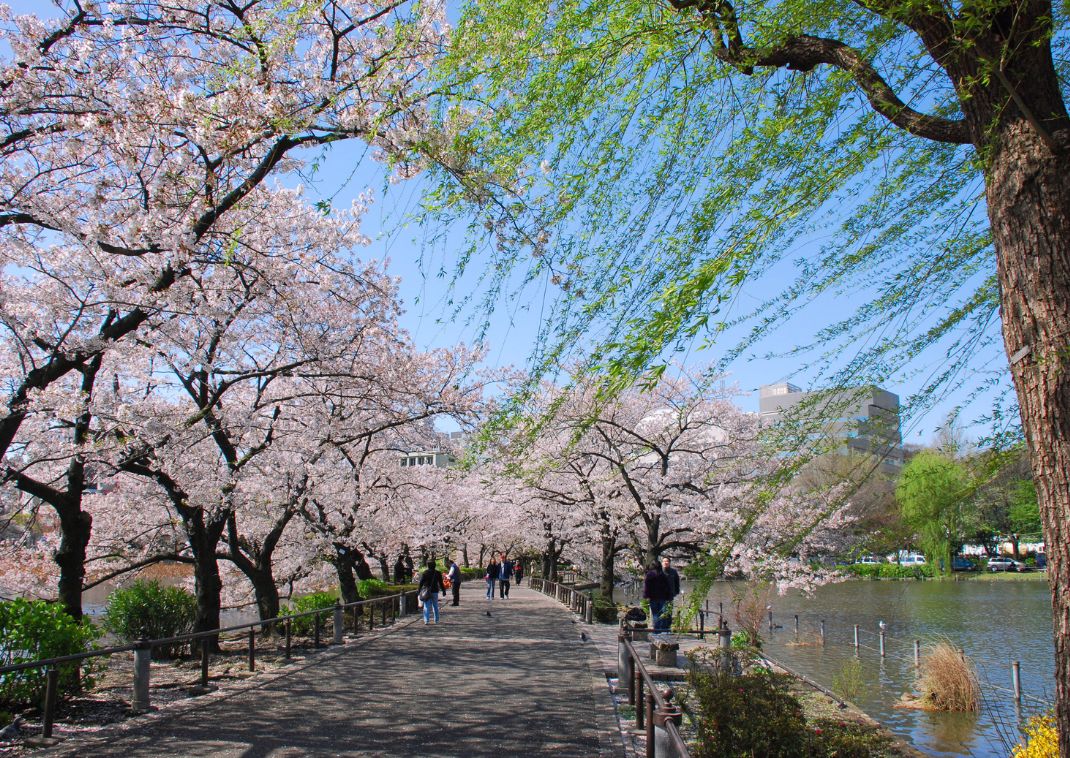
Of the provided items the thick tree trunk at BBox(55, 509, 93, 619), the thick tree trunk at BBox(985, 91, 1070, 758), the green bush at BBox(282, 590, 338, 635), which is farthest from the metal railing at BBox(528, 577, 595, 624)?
the thick tree trunk at BBox(985, 91, 1070, 758)

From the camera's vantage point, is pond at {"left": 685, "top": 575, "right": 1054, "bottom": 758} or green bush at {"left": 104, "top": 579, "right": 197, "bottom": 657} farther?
green bush at {"left": 104, "top": 579, "right": 197, "bottom": 657}

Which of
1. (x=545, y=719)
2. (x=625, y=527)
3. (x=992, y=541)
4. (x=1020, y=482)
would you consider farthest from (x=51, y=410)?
(x=992, y=541)

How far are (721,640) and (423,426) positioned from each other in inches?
371

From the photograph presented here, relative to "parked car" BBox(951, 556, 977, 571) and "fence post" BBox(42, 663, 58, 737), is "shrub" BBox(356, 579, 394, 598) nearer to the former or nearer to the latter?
"fence post" BBox(42, 663, 58, 737)

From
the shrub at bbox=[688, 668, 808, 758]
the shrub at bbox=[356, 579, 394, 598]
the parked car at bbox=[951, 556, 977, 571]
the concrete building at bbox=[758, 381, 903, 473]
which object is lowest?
the parked car at bbox=[951, 556, 977, 571]

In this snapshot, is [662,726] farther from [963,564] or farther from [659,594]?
[963,564]

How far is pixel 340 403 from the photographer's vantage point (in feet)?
55.0

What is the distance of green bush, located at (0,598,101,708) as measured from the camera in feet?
26.3

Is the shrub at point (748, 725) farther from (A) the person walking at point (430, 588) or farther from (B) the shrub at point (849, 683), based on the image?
(A) the person walking at point (430, 588)

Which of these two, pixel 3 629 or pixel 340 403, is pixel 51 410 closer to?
Result: pixel 3 629

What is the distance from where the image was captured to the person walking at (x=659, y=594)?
14.9m

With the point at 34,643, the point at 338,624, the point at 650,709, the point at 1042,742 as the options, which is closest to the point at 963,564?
the point at 338,624

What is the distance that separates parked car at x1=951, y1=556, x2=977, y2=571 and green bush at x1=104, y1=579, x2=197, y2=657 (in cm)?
5807

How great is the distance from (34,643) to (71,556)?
8.38 feet
